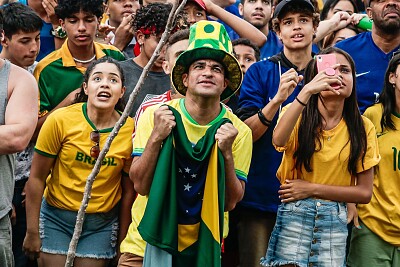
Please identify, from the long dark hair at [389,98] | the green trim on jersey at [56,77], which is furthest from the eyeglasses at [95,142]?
the long dark hair at [389,98]

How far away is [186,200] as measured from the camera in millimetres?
4367

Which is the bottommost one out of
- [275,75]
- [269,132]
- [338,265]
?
[338,265]

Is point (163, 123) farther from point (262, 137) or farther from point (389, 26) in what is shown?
point (389, 26)

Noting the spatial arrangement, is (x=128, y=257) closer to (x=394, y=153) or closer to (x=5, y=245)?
(x=5, y=245)

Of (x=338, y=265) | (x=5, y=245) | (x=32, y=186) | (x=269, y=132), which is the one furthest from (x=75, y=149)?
(x=338, y=265)

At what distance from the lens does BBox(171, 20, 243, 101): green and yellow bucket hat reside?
4586mm

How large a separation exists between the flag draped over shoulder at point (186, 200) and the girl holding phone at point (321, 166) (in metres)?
0.91

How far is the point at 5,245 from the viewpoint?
15.4 feet

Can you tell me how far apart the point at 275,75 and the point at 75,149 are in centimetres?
148

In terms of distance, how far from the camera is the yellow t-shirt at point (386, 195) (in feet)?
18.2

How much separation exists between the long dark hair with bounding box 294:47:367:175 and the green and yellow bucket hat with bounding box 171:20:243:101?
29.2 inches

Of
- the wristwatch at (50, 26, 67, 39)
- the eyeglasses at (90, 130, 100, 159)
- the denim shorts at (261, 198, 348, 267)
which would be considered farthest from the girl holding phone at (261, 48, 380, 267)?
the wristwatch at (50, 26, 67, 39)

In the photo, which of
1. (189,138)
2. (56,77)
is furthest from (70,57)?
(189,138)

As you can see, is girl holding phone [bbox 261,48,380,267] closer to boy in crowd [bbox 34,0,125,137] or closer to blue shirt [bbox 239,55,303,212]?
blue shirt [bbox 239,55,303,212]
